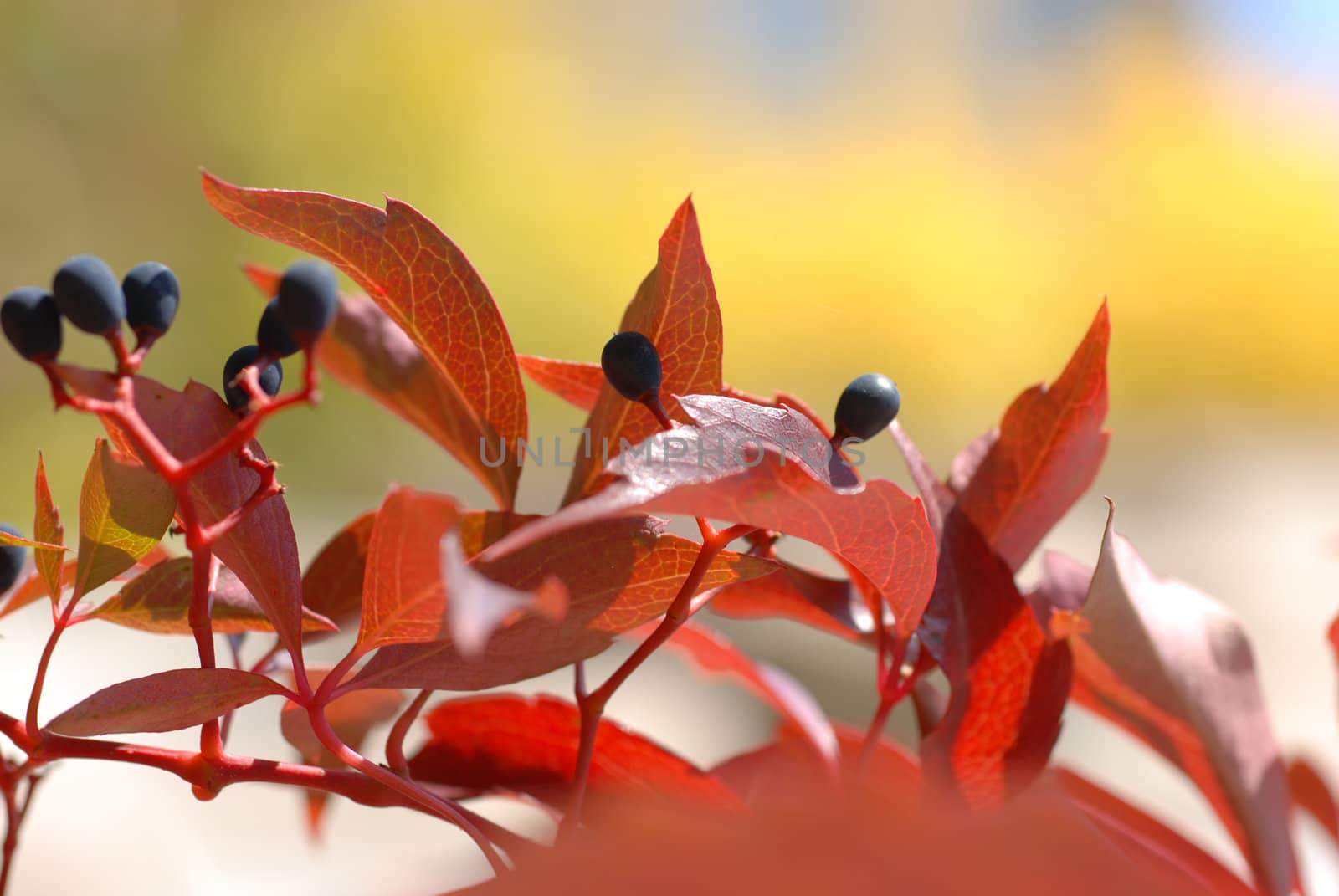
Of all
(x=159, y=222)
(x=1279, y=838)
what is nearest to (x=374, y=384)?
(x=1279, y=838)

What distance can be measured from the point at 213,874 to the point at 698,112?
1962mm

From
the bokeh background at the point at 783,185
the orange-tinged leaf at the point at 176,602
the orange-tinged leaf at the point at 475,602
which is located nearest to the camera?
the orange-tinged leaf at the point at 475,602

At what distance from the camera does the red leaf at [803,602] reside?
23 centimetres

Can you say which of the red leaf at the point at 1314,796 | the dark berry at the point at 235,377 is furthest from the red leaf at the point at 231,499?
the red leaf at the point at 1314,796

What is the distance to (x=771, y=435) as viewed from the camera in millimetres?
145

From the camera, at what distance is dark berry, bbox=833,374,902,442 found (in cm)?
16

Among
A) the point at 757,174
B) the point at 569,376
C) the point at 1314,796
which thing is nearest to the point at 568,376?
the point at 569,376

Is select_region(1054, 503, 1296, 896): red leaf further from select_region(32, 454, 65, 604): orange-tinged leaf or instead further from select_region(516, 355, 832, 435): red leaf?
select_region(32, 454, 65, 604): orange-tinged leaf

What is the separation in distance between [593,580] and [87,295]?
0.08m

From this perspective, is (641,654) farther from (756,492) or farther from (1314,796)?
(1314,796)

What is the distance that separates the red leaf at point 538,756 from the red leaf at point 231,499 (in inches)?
2.9

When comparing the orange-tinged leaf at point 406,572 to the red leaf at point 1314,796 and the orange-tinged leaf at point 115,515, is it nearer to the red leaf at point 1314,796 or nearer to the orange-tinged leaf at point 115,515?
the orange-tinged leaf at point 115,515

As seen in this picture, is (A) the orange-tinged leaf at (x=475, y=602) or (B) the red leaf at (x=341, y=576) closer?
(A) the orange-tinged leaf at (x=475, y=602)

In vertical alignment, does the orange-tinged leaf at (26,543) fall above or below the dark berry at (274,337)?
below
